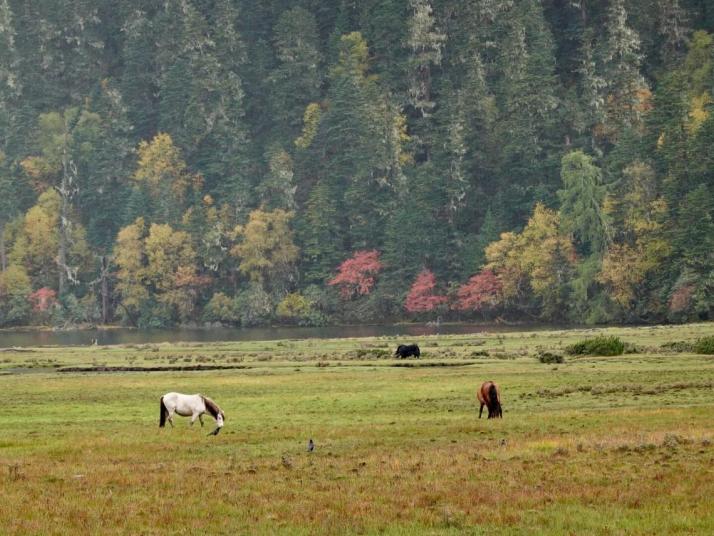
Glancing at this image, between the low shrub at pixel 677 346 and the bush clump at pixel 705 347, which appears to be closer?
the bush clump at pixel 705 347

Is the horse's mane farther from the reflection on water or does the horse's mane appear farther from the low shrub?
the reflection on water

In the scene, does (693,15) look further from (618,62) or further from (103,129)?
(103,129)

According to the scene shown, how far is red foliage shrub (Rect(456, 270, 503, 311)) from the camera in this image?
435ft

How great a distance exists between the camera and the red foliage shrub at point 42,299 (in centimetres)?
16388

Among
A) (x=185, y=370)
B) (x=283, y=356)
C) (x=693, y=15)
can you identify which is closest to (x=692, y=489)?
(x=185, y=370)

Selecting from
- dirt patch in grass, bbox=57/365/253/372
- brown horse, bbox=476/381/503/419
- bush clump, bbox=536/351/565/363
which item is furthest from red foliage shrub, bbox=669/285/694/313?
brown horse, bbox=476/381/503/419

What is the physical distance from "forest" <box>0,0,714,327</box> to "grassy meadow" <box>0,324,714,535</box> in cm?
6355

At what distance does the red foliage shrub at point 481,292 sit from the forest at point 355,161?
1.10ft

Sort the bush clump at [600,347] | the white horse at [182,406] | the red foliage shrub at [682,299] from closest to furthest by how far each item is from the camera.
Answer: the white horse at [182,406]
the bush clump at [600,347]
the red foliage shrub at [682,299]

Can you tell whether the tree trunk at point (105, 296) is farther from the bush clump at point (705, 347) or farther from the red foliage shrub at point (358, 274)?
the bush clump at point (705, 347)

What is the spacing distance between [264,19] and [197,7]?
9512 mm

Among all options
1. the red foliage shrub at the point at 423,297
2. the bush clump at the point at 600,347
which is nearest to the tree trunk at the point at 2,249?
the red foliage shrub at the point at 423,297

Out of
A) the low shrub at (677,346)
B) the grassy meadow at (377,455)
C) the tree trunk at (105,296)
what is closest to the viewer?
the grassy meadow at (377,455)

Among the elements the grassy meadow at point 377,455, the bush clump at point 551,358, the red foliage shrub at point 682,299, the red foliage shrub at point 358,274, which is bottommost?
the grassy meadow at point 377,455
